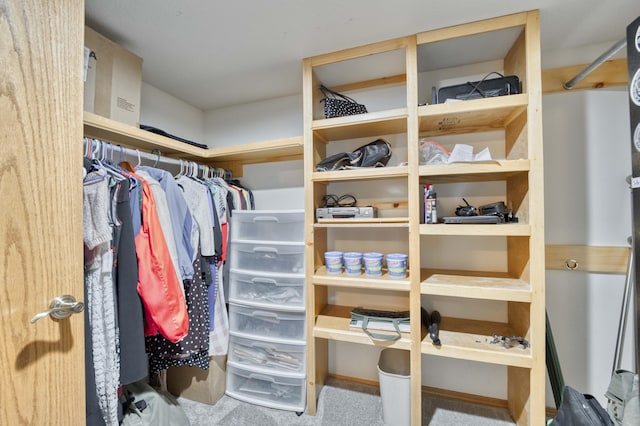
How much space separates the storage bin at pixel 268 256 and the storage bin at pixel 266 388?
654 mm

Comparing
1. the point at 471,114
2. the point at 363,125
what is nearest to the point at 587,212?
the point at 471,114

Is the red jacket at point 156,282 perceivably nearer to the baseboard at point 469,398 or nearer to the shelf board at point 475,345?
the shelf board at point 475,345

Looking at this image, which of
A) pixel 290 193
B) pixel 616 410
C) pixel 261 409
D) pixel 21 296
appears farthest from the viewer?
pixel 290 193

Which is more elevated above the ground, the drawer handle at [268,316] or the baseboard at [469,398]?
the drawer handle at [268,316]

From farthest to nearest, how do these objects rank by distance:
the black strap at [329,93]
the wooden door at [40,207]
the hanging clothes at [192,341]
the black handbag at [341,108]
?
the black strap at [329,93], the black handbag at [341,108], the hanging clothes at [192,341], the wooden door at [40,207]

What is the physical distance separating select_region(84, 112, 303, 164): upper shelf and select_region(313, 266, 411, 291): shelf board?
2.84ft

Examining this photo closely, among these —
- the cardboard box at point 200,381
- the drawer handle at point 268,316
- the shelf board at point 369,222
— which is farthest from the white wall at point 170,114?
the cardboard box at point 200,381

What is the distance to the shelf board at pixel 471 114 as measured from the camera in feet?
4.31

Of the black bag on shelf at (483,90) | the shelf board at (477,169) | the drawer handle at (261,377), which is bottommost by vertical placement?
the drawer handle at (261,377)

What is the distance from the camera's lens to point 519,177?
1438 mm

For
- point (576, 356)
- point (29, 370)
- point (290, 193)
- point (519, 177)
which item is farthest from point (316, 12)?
point (576, 356)

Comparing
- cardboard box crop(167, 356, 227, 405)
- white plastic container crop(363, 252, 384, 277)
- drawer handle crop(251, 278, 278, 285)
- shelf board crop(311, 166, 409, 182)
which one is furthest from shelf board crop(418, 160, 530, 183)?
cardboard box crop(167, 356, 227, 405)

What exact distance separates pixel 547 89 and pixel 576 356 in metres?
1.59

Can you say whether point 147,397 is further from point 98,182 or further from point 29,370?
point 98,182
